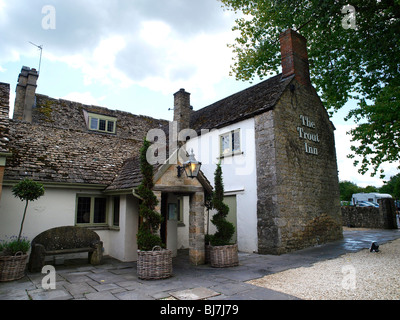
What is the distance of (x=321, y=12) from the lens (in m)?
13.7

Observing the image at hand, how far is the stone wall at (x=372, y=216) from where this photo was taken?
18703mm

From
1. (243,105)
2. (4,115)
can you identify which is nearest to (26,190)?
(4,115)

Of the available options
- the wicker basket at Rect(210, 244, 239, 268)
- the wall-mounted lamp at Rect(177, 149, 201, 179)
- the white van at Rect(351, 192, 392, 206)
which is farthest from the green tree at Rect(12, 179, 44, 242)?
the white van at Rect(351, 192, 392, 206)

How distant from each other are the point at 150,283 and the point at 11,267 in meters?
3.58

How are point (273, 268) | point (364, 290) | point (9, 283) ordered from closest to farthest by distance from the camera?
point (364, 290), point (9, 283), point (273, 268)

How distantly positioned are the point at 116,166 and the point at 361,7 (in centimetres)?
1441

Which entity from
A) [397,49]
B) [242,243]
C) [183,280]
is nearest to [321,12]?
[397,49]

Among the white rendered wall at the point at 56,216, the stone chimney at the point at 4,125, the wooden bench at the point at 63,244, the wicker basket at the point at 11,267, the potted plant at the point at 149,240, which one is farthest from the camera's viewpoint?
the white rendered wall at the point at 56,216

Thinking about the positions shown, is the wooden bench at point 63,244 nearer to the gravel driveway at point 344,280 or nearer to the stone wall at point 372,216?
the gravel driveway at point 344,280

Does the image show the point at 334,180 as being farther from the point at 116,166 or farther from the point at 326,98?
the point at 116,166

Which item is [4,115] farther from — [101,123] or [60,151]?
[101,123]

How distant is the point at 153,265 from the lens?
6703 mm

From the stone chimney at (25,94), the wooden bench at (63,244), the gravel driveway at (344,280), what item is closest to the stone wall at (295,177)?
the gravel driveway at (344,280)

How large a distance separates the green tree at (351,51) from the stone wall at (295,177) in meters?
1.74
